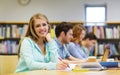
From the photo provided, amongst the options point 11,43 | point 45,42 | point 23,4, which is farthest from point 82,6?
point 45,42

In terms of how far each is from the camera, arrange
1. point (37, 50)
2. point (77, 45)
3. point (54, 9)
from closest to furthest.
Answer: point (37, 50) < point (77, 45) < point (54, 9)

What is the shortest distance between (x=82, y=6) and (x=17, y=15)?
1.68m

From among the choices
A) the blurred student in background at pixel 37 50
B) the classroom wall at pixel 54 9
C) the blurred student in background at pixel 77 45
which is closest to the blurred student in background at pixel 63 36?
the blurred student in background at pixel 77 45

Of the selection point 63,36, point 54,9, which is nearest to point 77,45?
point 63,36

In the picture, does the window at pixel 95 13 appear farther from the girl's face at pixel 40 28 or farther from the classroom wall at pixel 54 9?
the girl's face at pixel 40 28

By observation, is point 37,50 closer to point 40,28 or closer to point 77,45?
point 40,28

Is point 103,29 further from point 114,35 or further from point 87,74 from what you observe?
point 87,74

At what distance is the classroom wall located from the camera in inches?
241

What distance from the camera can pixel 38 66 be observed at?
201 cm

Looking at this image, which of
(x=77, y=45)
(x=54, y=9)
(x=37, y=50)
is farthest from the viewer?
(x=54, y=9)

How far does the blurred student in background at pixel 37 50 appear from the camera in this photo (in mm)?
2025

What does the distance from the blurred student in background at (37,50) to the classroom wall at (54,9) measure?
384 centimetres

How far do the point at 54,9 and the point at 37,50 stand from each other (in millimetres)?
4062

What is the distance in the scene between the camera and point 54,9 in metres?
6.18
